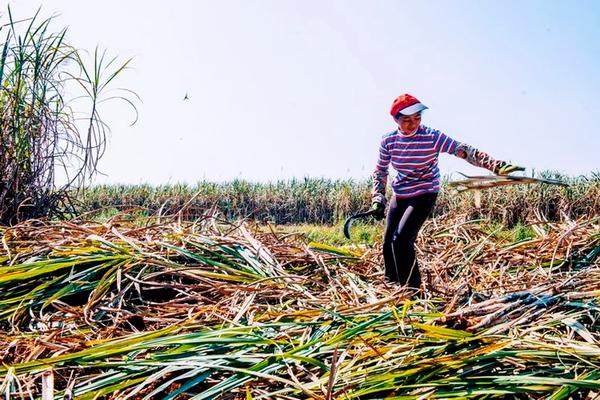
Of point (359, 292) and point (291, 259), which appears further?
point (291, 259)

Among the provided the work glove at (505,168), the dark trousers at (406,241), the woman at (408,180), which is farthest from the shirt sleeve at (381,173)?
the work glove at (505,168)

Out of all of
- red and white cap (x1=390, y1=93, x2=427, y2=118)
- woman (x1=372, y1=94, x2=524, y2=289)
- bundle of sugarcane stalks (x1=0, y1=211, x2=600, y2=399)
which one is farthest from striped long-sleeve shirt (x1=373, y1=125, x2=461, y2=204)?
bundle of sugarcane stalks (x1=0, y1=211, x2=600, y2=399)

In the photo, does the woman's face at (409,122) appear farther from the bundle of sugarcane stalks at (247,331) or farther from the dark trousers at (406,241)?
the bundle of sugarcane stalks at (247,331)

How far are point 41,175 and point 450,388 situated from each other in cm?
419

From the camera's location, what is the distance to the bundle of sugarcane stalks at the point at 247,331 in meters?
1.75

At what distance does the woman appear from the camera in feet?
13.0

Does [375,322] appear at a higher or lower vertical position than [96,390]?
higher

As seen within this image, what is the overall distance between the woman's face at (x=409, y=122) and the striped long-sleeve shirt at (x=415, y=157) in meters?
0.05

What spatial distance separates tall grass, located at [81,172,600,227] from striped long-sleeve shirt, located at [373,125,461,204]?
828 cm

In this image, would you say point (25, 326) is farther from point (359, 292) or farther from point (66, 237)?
point (359, 292)

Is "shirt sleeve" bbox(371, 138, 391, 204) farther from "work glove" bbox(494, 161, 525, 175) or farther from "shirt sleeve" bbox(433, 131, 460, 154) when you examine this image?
"work glove" bbox(494, 161, 525, 175)

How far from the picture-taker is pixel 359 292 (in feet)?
9.27

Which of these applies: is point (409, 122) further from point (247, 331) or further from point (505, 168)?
point (247, 331)

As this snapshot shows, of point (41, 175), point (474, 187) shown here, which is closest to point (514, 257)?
point (474, 187)
